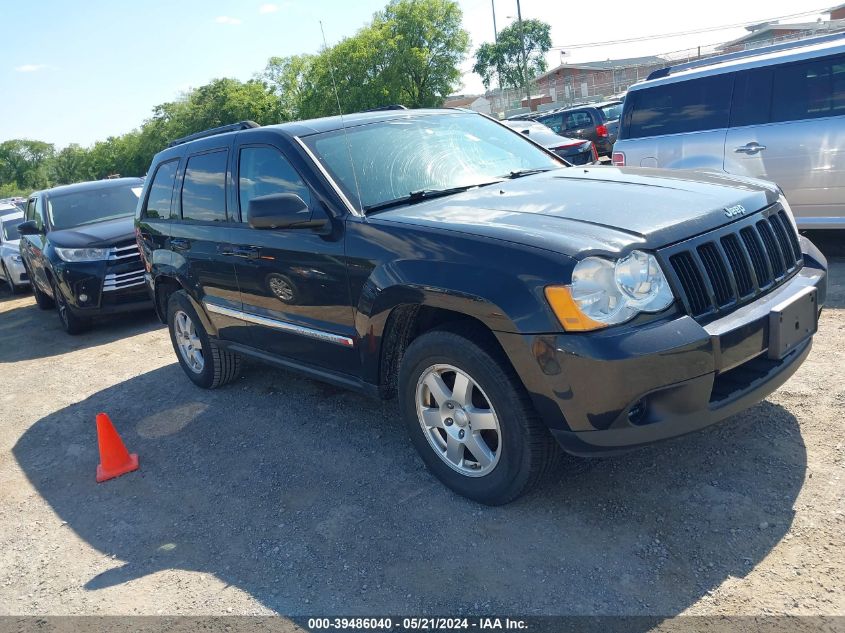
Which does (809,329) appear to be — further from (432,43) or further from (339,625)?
(432,43)

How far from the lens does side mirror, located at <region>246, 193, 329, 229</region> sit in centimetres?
379

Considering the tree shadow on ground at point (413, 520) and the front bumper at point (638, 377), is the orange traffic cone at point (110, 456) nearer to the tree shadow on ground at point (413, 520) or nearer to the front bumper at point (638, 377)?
the tree shadow on ground at point (413, 520)

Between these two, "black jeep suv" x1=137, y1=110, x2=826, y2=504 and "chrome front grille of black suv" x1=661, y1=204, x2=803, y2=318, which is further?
"chrome front grille of black suv" x1=661, y1=204, x2=803, y2=318

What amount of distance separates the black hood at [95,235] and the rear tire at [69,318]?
2.06 feet

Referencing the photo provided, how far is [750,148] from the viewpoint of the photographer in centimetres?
705

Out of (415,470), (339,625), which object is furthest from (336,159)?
(339,625)

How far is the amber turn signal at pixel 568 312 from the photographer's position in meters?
2.88

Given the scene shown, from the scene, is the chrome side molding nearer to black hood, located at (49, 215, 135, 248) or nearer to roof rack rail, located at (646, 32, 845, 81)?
black hood, located at (49, 215, 135, 248)

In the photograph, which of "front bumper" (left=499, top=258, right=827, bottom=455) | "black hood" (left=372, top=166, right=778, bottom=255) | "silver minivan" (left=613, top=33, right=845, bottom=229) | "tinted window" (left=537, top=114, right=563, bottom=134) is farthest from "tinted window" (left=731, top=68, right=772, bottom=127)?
"tinted window" (left=537, top=114, right=563, bottom=134)

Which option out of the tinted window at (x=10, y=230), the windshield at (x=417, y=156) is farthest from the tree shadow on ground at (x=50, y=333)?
the windshield at (x=417, y=156)

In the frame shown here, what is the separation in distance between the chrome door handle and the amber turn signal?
5088mm

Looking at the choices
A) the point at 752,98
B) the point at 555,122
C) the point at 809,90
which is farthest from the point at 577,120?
the point at 809,90

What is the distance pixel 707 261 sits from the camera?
124 inches

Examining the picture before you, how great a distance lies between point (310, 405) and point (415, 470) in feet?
4.96
